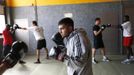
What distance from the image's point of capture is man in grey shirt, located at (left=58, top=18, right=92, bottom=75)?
267cm

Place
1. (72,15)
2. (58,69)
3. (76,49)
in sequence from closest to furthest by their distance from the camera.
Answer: (76,49) < (58,69) < (72,15)

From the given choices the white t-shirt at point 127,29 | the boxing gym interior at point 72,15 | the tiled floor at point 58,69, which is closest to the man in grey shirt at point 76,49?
the tiled floor at point 58,69

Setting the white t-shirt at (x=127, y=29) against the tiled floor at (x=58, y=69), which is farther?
the white t-shirt at (x=127, y=29)

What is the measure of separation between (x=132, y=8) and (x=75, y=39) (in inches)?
239

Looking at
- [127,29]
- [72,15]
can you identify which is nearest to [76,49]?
[127,29]

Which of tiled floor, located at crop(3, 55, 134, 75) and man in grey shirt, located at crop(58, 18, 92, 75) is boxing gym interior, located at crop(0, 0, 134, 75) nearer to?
tiled floor, located at crop(3, 55, 134, 75)

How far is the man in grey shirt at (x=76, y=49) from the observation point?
267 centimetres

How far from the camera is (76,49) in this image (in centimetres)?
269

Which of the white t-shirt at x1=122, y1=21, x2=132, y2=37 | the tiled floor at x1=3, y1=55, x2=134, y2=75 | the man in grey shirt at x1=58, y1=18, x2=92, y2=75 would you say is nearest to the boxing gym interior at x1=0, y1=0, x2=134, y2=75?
the tiled floor at x1=3, y1=55, x2=134, y2=75

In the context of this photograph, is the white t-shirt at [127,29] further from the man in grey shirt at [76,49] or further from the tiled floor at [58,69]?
the man in grey shirt at [76,49]

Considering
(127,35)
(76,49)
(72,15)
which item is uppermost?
(72,15)

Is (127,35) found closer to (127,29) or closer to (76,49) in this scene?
(127,29)

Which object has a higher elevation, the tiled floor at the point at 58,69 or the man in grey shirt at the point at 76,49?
the man in grey shirt at the point at 76,49

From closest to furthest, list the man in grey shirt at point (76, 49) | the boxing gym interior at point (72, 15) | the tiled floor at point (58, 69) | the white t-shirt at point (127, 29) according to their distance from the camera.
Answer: the man in grey shirt at point (76, 49)
the tiled floor at point (58, 69)
the white t-shirt at point (127, 29)
the boxing gym interior at point (72, 15)
